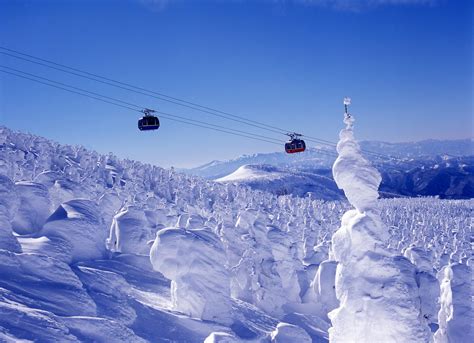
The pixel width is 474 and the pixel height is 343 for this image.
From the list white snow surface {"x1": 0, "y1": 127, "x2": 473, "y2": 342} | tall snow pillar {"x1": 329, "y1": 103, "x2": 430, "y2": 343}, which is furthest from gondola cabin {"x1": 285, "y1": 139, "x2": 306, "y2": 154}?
tall snow pillar {"x1": 329, "y1": 103, "x2": 430, "y2": 343}

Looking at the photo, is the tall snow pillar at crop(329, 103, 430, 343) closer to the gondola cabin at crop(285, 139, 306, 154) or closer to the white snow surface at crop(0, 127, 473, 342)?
the white snow surface at crop(0, 127, 473, 342)

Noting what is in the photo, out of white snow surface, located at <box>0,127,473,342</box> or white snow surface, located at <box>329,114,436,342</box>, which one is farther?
white snow surface, located at <box>0,127,473,342</box>

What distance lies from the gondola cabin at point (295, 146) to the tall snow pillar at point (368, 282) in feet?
55.9

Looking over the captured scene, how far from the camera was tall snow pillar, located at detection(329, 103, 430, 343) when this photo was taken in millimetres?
12672

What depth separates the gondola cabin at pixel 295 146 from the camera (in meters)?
31.4

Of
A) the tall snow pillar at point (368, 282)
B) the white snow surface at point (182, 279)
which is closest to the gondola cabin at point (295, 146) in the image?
the white snow surface at point (182, 279)

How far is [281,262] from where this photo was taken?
37.3 meters

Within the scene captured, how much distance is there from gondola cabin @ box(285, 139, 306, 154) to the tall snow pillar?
1704 centimetres

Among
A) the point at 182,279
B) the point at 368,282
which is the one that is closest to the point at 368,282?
the point at 368,282

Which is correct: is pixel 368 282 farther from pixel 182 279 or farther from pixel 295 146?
pixel 295 146

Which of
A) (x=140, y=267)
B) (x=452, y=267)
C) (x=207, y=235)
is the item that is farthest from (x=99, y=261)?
(x=452, y=267)

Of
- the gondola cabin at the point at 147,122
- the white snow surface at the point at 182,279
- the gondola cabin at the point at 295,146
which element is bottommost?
the white snow surface at the point at 182,279

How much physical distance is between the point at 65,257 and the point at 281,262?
21.0 m

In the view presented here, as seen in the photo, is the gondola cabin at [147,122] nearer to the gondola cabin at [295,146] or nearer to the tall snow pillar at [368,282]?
the gondola cabin at [295,146]
